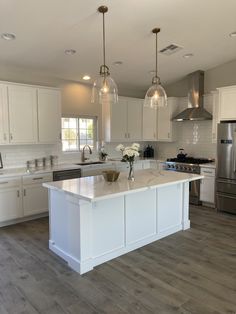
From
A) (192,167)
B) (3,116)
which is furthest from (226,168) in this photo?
(3,116)

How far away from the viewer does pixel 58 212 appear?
10.5ft

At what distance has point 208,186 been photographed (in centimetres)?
525

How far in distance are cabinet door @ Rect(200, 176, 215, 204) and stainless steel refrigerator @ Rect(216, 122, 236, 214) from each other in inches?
6.9

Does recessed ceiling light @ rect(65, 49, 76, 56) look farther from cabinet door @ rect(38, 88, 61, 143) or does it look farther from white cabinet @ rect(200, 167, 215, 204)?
white cabinet @ rect(200, 167, 215, 204)

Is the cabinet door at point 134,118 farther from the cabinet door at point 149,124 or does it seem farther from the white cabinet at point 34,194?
the white cabinet at point 34,194

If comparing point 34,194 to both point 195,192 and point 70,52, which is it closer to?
point 70,52

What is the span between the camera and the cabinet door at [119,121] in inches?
235

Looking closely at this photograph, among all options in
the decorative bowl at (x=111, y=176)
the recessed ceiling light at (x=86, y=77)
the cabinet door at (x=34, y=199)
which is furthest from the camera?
the recessed ceiling light at (x=86, y=77)

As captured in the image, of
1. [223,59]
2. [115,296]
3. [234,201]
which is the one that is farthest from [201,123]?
[115,296]

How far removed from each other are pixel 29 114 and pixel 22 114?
0.13 meters

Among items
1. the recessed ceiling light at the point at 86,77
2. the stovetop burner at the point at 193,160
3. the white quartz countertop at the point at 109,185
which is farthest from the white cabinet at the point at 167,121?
the white quartz countertop at the point at 109,185

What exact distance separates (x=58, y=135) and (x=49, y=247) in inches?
92.2

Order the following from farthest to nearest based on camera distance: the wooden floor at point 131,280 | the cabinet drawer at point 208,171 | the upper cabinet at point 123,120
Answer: the upper cabinet at point 123,120
the cabinet drawer at point 208,171
the wooden floor at point 131,280

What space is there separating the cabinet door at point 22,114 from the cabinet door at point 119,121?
190cm
